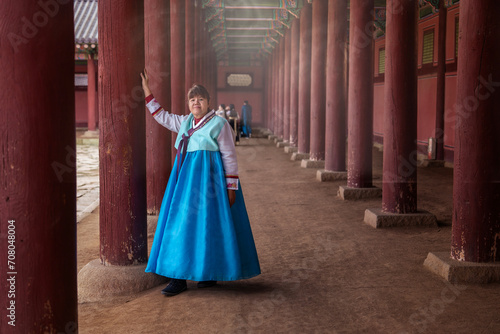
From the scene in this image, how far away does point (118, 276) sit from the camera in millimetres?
4305

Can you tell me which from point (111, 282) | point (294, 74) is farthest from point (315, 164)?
point (111, 282)

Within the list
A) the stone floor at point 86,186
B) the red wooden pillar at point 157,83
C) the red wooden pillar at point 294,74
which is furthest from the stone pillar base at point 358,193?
the red wooden pillar at point 294,74

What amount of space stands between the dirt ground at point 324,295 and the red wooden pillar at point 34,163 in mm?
1420

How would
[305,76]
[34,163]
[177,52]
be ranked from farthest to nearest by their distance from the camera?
[305,76], [177,52], [34,163]

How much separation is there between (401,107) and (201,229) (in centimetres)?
331

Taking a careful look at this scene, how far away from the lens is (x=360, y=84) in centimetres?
823

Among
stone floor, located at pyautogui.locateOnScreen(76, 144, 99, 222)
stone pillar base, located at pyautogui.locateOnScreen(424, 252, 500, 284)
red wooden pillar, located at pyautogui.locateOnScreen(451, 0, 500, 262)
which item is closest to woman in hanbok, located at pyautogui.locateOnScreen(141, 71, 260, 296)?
stone pillar base, located at pyautogui.locateOnScreen(424, 252, 500, 284)

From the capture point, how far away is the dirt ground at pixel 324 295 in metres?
3.51

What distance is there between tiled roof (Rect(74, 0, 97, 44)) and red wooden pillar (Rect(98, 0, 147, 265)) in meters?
19.8

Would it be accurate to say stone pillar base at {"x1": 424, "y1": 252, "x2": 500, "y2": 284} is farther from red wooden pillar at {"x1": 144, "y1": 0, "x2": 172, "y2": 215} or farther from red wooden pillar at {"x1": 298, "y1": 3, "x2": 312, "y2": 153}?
red wooden pillar at {"x1": 298, "y1": 3, "x2": 312, "y2": 153}

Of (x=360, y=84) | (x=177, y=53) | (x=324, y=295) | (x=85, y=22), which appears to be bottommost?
(x=324, y=295)

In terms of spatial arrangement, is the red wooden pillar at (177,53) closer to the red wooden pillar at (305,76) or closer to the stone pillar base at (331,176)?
the stone pillar base at (331,176)

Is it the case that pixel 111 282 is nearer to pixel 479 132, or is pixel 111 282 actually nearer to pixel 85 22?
pixel 479 132

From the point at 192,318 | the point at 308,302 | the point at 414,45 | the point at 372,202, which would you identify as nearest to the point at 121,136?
the point at 192,318
